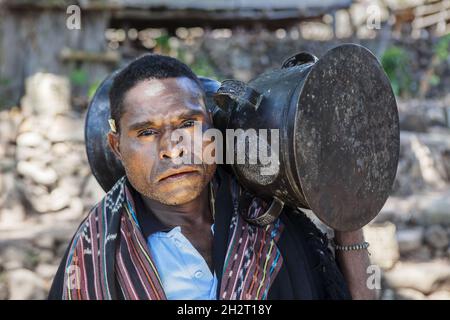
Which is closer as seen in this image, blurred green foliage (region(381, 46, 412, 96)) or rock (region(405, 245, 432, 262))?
rock (region(405, 245, 432, 262))

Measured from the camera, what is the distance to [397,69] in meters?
10.8

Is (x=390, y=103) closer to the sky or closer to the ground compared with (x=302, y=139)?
closer to the sky

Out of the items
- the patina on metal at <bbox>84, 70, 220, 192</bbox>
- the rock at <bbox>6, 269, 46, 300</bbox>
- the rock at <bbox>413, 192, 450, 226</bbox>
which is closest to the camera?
the patina on metal at <bbox>84, 70, 220, 192</bbox>

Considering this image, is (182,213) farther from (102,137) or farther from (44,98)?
(44,98)

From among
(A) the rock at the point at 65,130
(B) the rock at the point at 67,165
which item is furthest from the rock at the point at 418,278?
(A) the rock at the point at 65,130

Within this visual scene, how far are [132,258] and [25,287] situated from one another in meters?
3.04

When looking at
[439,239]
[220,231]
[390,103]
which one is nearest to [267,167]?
[220,231]

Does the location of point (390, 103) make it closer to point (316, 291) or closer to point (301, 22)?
point (316, 291)

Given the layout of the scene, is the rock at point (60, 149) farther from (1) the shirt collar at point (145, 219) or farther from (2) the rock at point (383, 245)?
(1) the shirt collar at point (145, 219)

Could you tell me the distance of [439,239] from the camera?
5.53 metres

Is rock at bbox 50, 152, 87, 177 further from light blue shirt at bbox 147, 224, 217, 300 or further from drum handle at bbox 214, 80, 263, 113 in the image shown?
drum handle at bbox 214, 80, 263, 113

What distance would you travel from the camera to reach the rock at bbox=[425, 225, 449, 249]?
5.51 m

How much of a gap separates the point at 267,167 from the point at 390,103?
0.39 meters

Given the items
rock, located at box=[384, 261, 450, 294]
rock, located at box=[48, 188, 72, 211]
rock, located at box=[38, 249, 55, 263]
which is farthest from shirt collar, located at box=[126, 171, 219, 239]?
rock, located at box=[48, 188, 72, 211]
